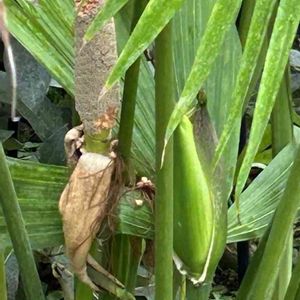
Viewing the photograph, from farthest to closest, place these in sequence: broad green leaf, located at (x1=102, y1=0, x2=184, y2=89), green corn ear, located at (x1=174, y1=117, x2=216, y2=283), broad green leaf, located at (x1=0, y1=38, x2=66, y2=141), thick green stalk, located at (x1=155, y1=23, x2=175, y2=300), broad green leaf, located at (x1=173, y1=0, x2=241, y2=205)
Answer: broad green leaf, located at (x1=0, y1=38, x2=66, y2=141) < broad green leaf, located at (x1=173, y1=0, x2=241, y2=205) < green corn ear, located at (x1=174, y1=117, x2=216, y2=283) < thick green stalk, located at (x1=155, y1=23, x2=175, y2=300) < broad green leaf, located at (x1=102, y1=0, x2=184, y2=89)

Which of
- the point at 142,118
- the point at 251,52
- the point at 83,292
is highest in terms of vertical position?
the point at 251,52

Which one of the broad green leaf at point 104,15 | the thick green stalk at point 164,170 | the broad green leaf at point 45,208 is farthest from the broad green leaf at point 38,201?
the broad green leaf at point 104,15

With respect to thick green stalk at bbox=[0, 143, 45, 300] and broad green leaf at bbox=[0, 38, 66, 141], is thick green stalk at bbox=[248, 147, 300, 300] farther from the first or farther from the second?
broad green leaf at bbox=[0, 38, 66, 141]

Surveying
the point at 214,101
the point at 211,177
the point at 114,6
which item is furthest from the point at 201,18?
the point at 114,6

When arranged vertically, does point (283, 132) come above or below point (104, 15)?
below

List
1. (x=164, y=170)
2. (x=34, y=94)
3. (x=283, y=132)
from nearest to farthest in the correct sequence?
(x=164, y=170)
(x=283, y=132)
(x=34, y=94)

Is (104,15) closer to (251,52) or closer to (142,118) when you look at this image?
(251,52)

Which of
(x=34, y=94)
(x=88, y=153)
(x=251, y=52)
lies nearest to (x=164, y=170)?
(x=88, y=153)

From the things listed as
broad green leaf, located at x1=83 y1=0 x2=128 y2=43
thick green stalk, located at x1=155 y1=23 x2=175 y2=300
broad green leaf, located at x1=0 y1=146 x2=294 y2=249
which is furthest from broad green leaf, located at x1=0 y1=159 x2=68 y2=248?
broad green leaf, located at x1=83 y1=0 x2=128 y2=43
